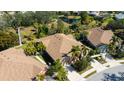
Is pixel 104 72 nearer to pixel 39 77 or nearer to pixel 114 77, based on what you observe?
pixel 114 77

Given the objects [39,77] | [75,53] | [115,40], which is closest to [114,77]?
[75,53]

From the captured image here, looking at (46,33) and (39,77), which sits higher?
(46,33)

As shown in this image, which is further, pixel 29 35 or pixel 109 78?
pixel 29 35

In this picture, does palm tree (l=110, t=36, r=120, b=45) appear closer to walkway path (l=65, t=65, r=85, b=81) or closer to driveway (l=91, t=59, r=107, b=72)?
driveway (l=91, t=59, r=107, b=72)
